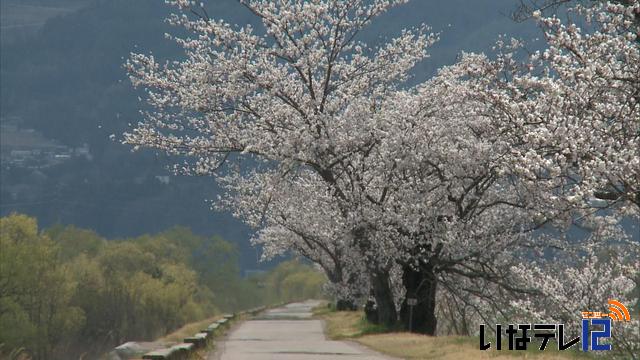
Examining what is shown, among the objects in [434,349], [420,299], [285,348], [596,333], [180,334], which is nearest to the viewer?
[596,333]

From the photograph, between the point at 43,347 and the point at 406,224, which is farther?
the point at 43,347

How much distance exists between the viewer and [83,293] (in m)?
101

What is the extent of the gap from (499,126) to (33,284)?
6999 cm

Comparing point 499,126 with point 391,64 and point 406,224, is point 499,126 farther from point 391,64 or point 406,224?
point 391,64

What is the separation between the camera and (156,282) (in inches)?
4151

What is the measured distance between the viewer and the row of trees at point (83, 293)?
80188 millimetres

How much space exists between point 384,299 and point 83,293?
73.8 metres

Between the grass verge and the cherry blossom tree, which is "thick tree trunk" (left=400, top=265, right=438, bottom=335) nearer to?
the grass verge

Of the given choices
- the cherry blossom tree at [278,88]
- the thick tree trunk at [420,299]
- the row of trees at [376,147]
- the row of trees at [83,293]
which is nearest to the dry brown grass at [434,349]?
the thick tree trunk at [420,299]

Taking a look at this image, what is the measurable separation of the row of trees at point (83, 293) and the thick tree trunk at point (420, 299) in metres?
42.9

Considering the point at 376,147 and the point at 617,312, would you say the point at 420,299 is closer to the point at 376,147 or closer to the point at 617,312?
the point at 376,147

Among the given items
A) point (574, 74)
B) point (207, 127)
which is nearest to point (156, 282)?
point (207, 127)

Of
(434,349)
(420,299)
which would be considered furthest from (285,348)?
(420,299)

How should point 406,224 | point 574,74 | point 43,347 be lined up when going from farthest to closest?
point 43,347, point 406,224, point 574,74
